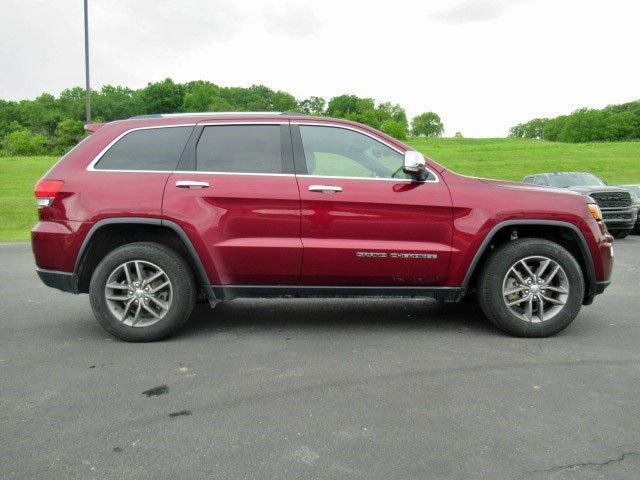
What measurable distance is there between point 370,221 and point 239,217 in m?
1.05

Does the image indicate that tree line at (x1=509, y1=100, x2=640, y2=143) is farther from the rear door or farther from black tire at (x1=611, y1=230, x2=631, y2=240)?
the rear door

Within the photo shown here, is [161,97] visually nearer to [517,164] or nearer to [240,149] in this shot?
[517,164]

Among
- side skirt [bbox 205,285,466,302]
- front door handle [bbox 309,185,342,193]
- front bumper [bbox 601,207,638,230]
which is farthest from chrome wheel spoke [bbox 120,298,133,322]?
front bumper [bbox 601,207,638,230]

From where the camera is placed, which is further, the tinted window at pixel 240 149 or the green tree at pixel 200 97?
the green tree at pixel 200 97

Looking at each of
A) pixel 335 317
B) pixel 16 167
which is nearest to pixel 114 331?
pixel 335 317

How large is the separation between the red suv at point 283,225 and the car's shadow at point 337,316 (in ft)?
1.65

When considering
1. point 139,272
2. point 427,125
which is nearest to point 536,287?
point 139,272

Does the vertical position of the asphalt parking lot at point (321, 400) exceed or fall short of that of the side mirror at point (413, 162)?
it falls short

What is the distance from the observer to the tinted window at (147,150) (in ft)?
15.5

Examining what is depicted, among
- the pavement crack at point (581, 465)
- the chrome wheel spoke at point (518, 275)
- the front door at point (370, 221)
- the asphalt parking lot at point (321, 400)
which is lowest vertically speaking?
the asphalt parking lot at point (321, 400)

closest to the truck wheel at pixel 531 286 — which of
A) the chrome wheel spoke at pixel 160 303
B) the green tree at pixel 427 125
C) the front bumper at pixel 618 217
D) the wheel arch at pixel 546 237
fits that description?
the wheel arch at pixel 546 237

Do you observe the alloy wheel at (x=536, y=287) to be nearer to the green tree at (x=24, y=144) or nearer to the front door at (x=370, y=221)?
the front door at (x=370, y=221)

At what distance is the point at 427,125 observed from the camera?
171m

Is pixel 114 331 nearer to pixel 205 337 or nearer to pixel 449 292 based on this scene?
pixel 205 337
